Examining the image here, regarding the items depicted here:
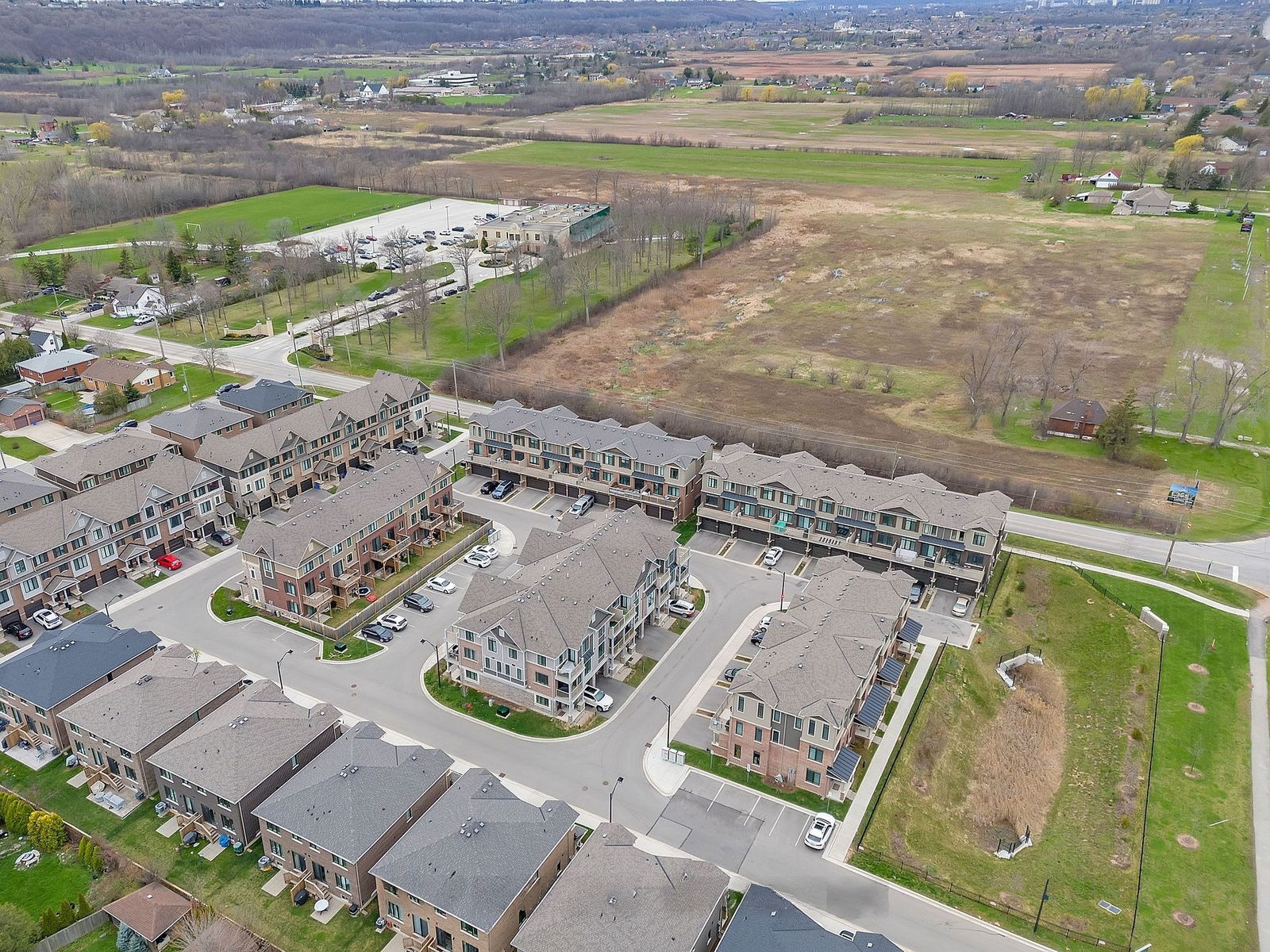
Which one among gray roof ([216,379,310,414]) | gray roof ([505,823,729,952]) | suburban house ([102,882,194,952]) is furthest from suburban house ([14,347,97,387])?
gray roof ([505,823,729,952])

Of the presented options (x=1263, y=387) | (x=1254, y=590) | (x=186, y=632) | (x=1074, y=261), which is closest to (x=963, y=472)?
(x=1254, y=590)

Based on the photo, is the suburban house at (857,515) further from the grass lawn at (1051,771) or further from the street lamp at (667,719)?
the street lamp at (667,719)

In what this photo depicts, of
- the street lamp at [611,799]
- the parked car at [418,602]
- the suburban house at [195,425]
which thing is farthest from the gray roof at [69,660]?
the street lamp at [611,799]

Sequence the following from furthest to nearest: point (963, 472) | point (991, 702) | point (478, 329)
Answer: point (478, 329) → point (963, 472) → point (991, 702)

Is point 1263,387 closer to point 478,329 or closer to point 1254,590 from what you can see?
point 1254,590

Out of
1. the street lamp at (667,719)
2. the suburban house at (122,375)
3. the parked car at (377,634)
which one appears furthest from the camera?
the suburban house at (122,375)

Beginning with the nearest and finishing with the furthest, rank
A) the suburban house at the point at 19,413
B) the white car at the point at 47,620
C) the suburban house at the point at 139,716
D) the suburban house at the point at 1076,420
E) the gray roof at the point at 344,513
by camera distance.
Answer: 1. the suburban house at the point at 139,716
2. the white car at the point at 47,620
3. the gray roof at the point at 344,513
4. the suburban house at the point at 1076,420
5. the suburban house at the point at 19,413

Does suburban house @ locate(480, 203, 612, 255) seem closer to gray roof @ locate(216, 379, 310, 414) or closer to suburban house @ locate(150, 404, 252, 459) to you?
gray roof @ locate(216, 379, 310, 414)
